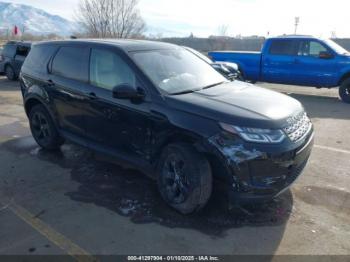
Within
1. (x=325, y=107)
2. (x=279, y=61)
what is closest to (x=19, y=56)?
(x=279, y=61)

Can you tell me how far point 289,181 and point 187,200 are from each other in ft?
3.50

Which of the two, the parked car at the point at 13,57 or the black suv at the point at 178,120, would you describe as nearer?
the black suv at the point at 178,120

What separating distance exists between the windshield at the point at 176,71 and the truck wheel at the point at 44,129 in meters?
2.24

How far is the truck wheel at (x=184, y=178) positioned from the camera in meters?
3.64

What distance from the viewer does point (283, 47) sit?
1165 cm

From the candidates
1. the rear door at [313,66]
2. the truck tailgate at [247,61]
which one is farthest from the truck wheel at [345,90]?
the truck tailgate at [247,61]

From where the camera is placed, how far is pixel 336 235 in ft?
11.6

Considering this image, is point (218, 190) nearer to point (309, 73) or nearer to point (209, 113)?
point (209, 113)

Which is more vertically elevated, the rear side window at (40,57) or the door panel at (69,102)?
the rear side window at (40,57)

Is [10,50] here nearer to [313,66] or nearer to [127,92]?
[313,66]

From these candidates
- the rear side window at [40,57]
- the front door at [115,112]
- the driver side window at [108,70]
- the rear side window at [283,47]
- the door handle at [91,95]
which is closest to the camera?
the front door at [115,112]

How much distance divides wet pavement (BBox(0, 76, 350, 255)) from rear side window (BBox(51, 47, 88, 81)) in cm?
135

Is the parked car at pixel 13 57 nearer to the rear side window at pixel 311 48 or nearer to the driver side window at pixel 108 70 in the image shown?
the rear side window at pixel 311 48

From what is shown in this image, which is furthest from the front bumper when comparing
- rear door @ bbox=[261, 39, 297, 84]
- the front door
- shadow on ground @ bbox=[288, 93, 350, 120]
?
rear door @ bbox=[261, 39, 297, 84]
